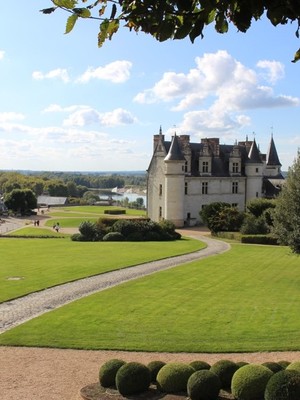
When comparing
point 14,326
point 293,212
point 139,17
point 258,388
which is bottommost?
point 14,326

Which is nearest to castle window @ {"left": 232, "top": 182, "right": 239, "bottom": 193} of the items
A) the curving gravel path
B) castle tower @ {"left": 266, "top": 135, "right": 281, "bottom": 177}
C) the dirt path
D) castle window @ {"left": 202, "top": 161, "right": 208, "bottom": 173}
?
castle window @ {"left": 202, "top": 161, "right": 208, "bottom": 173}

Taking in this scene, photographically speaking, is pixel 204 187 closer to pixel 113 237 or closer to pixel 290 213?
pixel 113 237

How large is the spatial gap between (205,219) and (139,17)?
145 feet

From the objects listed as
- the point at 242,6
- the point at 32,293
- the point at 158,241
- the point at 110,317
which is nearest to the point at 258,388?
the point at 242,6

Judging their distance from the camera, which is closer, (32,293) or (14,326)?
(14,326)

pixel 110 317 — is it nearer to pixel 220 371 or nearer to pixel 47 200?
pixel 220 371

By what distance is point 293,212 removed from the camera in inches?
842

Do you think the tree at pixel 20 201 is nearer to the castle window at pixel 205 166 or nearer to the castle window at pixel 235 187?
the castle window at pixel 205 166

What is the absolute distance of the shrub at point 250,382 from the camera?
8148 millimetres

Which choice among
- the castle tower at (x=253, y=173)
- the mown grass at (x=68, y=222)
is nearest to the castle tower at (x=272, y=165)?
the castle tower at (x=253, y=173)

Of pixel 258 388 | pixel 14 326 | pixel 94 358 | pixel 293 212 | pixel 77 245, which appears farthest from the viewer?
pixel 77 245

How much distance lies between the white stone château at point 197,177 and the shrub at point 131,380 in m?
42.8

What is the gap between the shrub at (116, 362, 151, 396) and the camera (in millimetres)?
9133

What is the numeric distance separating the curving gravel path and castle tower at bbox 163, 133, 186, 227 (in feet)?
71.7
